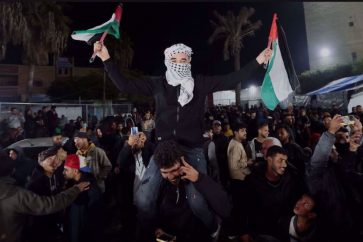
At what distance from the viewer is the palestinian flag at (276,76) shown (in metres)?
3.93

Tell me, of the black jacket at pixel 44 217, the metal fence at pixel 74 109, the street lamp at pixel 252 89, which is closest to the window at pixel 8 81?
the street lamp at pixel 252 89

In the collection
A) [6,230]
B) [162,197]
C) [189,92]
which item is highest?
[189,92]

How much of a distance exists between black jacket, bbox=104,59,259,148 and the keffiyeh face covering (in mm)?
62

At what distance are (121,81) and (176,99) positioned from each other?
582 mm

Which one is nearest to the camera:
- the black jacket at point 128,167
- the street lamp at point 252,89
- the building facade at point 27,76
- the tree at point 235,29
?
the black jacket at point 128,167

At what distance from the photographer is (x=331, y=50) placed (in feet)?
114

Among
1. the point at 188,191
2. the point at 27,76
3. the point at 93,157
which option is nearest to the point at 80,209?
the point at 93,157

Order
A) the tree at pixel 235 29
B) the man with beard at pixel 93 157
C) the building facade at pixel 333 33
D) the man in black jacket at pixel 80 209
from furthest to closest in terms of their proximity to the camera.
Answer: the building facade at pixel 333 33 → the tree at pixel 235 29 → the man with beard at pixel 93 157 → the man in black jacket at pixel 80 209

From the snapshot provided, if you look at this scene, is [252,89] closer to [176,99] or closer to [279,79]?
[279,79]

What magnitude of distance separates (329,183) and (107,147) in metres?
5.09

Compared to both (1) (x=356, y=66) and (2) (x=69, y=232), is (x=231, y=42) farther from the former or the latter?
(2) (x=69, y=232)

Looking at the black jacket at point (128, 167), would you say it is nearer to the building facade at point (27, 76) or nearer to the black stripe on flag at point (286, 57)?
the black stripe on flag at point (286, 57)

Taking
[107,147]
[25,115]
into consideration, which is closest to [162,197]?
[107,147]

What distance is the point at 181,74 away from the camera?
122 inches
